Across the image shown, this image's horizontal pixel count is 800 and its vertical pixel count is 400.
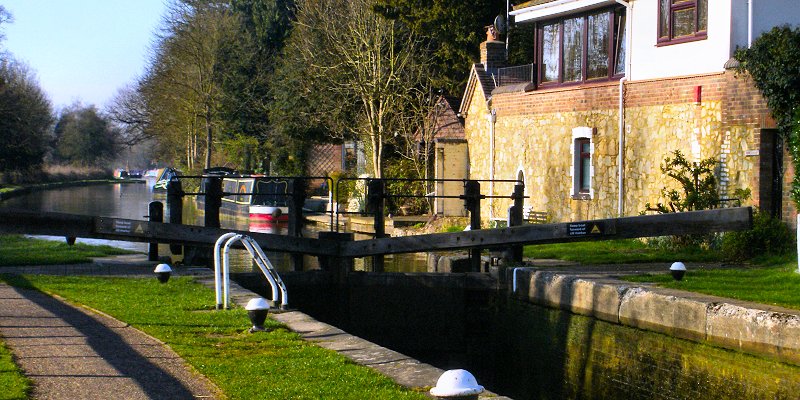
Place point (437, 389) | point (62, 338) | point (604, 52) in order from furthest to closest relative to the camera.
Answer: point (604, 52) < point (62, 338) < point (437, 389)

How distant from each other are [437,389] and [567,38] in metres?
21.1

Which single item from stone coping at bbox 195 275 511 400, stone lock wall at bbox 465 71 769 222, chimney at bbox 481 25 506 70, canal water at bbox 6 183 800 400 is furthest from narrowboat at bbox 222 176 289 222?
stone coping at bbox 195 275 511 400

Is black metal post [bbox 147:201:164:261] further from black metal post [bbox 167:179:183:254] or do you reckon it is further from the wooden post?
the wooden post

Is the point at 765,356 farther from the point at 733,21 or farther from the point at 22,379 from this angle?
the point at 733,21

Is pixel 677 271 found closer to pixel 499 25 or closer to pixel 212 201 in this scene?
pixel 212 201

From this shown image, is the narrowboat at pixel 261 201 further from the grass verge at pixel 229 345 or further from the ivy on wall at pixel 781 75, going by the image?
the grass verge at pixel 229 345

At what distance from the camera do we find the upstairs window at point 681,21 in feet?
69.8

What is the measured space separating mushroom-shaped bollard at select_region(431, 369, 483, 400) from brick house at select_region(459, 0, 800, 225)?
14010mm

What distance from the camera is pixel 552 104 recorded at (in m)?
26.4

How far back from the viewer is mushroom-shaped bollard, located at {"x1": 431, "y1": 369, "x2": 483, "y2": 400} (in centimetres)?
604

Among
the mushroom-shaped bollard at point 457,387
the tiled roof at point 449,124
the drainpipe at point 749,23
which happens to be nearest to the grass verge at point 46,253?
the mushroom-shaped bollard at point 457,387

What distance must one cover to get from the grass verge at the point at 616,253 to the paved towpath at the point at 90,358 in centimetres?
970

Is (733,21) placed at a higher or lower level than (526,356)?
higher

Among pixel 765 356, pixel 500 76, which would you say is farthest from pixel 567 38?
pixel 765 356
